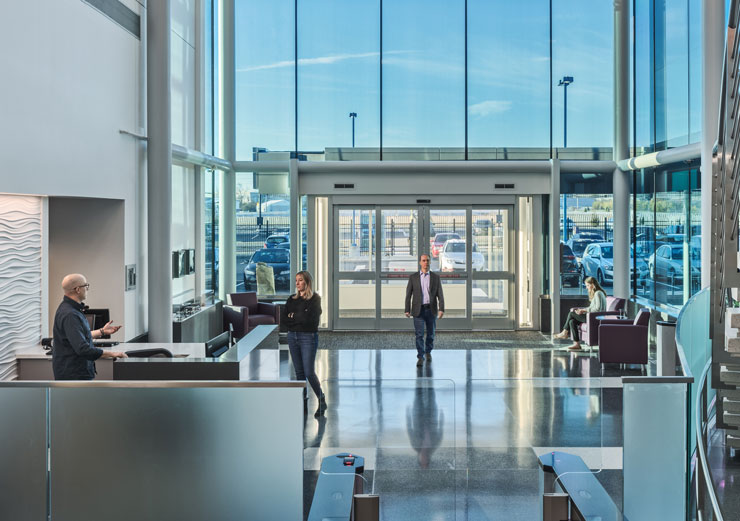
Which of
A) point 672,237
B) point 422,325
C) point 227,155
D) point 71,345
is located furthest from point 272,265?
point 71,345

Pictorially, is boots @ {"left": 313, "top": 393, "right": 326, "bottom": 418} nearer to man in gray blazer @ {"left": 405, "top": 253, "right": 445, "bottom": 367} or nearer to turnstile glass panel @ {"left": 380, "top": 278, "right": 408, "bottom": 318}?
man in gray blazer @ {"left": 405, "top": 253, "right": 445, "bottom": 367}

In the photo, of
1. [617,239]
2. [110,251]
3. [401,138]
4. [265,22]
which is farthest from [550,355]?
[265,22]

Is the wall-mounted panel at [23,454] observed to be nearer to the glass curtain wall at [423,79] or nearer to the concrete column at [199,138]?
the concrete column at [199,138]

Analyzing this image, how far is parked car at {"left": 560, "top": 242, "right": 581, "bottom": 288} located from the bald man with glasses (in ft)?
35.5

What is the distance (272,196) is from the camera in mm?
15422

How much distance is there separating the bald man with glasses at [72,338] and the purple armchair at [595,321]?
8081 mm

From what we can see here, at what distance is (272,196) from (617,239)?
21.6 feet

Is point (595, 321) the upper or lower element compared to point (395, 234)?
lower

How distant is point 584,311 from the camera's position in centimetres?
1246

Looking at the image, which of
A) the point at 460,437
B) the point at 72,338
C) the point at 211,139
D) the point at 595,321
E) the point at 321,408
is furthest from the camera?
the point at 211,139

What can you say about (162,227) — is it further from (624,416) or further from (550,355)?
(624,416)

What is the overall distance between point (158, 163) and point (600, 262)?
8.70 metres

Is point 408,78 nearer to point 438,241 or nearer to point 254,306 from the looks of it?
point 438,241

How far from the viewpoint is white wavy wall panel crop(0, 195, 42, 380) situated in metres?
7.46
